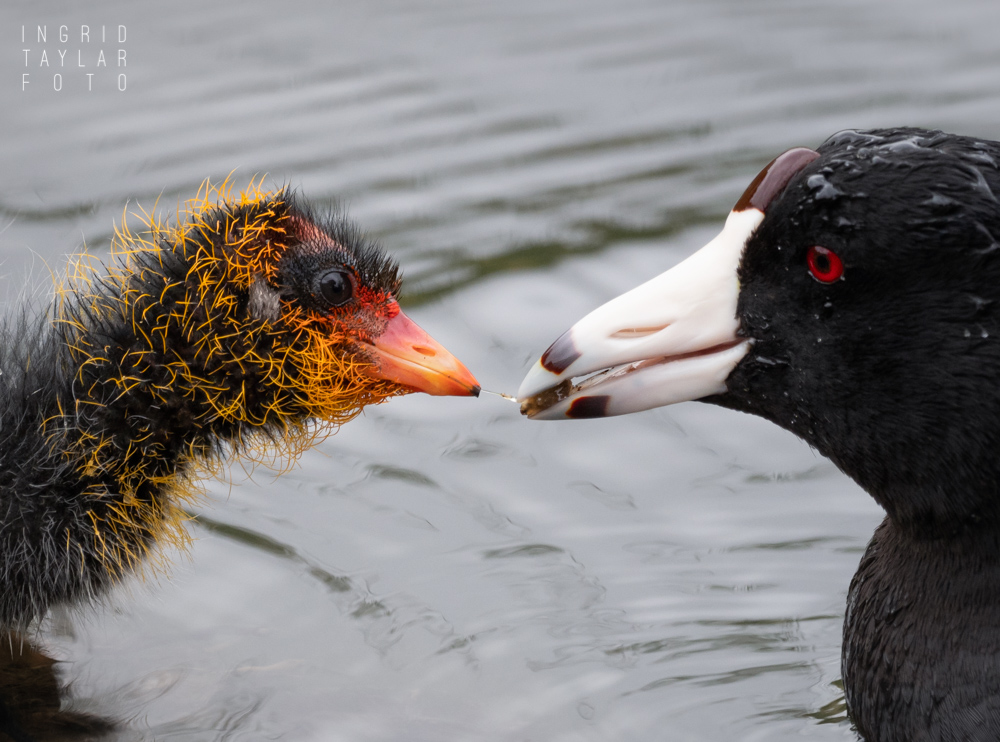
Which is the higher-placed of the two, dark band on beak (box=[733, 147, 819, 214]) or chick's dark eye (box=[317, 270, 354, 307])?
dark band on beak (box=[733, 147, 819, 214])

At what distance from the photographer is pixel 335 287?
146 inches

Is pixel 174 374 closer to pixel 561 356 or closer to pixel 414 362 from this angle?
pixel 414 362

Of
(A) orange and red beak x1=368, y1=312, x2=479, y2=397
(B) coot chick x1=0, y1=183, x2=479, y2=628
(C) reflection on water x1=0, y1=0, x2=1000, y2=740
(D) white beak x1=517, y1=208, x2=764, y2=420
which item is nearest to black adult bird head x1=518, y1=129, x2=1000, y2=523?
(D) white beak x1=517, y1=208, x2=764, y2=420

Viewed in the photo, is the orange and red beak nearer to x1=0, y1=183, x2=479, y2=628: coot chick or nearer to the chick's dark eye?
x1=0, y1=183, x2=479, y2=628: coot chick

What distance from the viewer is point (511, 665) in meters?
3.73

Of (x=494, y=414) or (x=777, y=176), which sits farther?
(x=494, y=414)

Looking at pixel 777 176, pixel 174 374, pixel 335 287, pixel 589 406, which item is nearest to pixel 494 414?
pixel 335 287

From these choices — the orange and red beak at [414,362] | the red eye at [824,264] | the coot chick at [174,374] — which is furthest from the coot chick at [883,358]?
the coot chick at [174,374]

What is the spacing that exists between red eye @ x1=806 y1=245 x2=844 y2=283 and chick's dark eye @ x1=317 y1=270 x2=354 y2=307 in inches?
47.7

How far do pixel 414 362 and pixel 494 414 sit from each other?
0.92 meters

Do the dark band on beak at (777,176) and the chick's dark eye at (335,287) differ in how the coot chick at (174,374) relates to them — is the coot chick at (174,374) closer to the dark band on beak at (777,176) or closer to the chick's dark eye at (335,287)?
the chick's dark eye at (335,287)

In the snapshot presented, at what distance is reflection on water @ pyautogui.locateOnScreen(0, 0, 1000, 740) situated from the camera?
12.2 feet

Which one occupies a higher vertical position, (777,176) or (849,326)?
(777,176)

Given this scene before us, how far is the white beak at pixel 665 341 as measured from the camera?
3.13m
